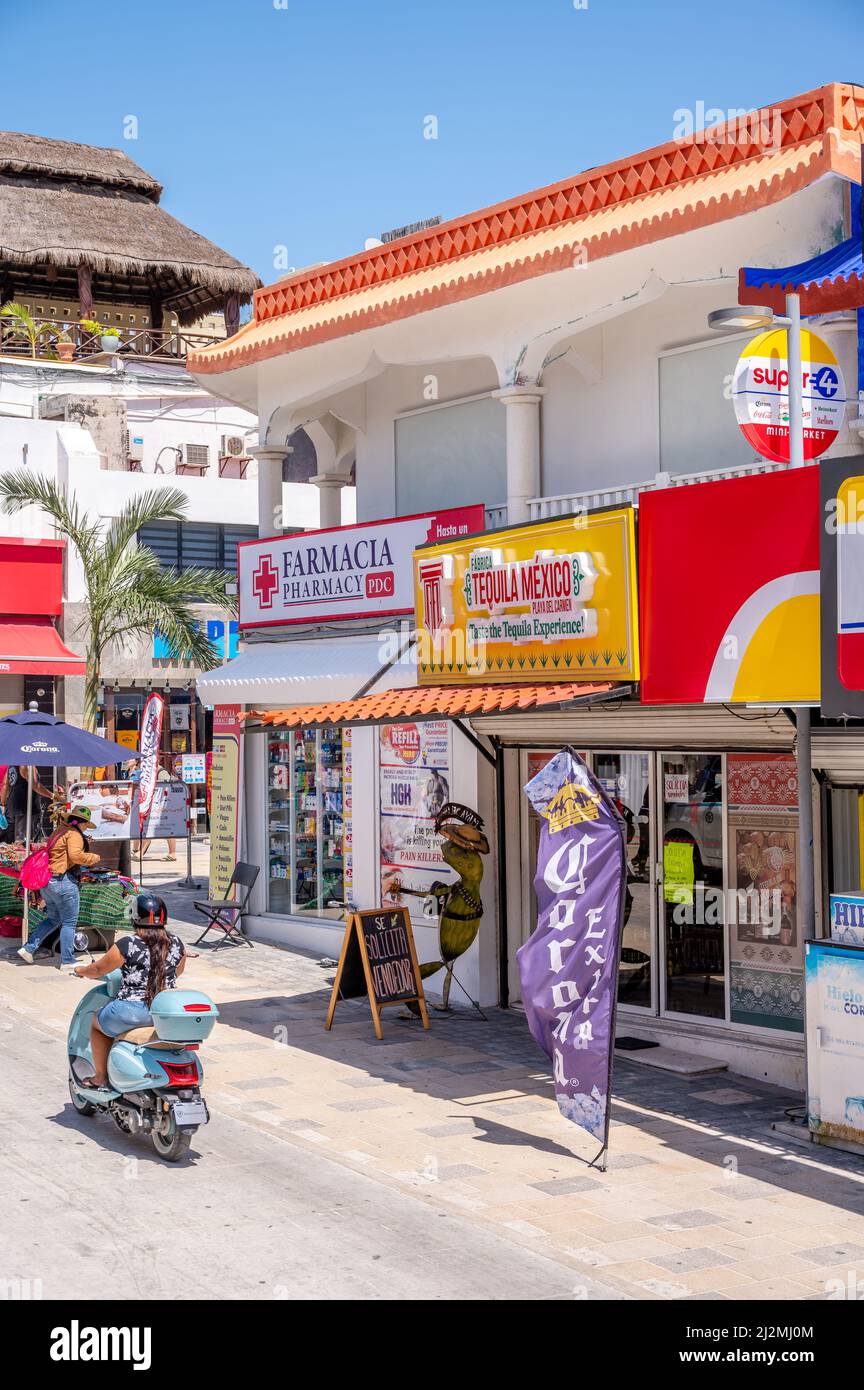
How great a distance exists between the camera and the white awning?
15.9m

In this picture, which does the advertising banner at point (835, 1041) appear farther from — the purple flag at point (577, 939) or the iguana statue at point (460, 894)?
the iguana statue at point (460, 894)

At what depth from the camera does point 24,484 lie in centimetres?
2514

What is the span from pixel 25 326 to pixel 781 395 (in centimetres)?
3421

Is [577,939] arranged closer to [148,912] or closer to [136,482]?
[148,912]

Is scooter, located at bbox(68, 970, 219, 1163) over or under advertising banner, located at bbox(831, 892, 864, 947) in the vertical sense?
under

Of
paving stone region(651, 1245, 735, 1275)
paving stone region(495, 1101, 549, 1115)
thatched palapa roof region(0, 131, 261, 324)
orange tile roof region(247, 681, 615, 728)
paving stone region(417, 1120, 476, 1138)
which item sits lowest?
paving stone region(495, 1101, 549, 1115)

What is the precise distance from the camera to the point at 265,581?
711 inches

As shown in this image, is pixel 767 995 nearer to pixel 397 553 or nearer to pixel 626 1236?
pixel 626 1236

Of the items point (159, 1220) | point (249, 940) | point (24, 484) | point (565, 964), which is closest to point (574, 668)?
point (565, 964)

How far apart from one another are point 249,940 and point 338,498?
20.1 ft

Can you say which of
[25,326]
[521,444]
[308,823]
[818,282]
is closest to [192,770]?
[308,823]

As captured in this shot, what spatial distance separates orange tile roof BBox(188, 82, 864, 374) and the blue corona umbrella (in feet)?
16.0

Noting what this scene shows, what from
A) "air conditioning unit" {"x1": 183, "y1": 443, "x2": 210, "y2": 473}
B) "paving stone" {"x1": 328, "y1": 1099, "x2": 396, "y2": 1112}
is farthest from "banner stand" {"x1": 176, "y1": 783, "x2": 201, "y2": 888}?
"air conditioning unit" {"x1": 183, "y1": 443, "x2": 210, "y2": 473}

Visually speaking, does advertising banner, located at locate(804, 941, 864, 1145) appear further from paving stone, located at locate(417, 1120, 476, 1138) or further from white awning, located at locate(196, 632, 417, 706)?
white awning, located at locate(196, 632, 417, 706)
